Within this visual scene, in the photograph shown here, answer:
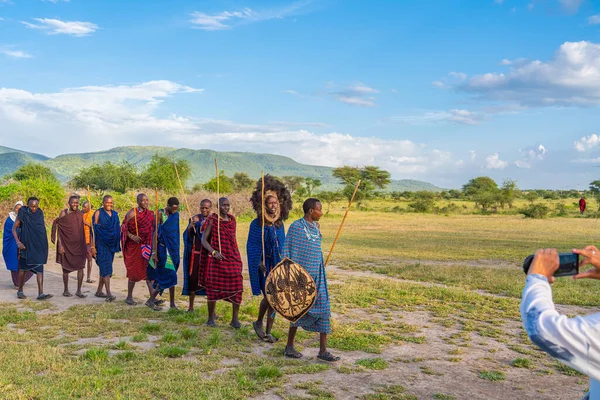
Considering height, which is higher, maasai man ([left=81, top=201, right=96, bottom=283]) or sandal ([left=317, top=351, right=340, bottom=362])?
maasai man ([left=81, top=201, right=96, bottom=283])

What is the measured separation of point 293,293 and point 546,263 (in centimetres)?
402

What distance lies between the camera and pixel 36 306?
27.5 ft

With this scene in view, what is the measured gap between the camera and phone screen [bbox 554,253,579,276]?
1849 millimetres

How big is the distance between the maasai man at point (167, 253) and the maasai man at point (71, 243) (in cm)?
169

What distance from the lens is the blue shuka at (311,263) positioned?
5.76m

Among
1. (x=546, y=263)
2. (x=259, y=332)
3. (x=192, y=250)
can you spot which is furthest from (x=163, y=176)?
(x=546, y=263)

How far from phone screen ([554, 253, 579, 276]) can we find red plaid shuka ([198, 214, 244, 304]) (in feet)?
18.5

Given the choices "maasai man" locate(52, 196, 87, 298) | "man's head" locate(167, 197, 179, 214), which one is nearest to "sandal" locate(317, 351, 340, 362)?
"man's head" locate(167, 197, 179, 214)

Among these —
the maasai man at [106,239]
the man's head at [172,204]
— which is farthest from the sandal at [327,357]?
the maasai man at [106,239]

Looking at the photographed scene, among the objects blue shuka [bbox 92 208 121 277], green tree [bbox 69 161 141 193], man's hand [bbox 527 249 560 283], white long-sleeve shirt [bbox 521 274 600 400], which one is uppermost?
green tree [bbox 69 161 141 193]

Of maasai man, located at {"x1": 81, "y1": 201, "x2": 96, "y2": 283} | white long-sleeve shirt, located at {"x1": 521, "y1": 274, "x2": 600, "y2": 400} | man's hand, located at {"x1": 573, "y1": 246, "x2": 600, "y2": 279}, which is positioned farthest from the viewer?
maasai man, located at {"x1": 81, "y1": 201, "x2": 96, "y2": 283}

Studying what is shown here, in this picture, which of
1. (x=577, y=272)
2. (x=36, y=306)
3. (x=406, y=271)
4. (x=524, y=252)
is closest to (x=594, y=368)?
(x=577, y=272)

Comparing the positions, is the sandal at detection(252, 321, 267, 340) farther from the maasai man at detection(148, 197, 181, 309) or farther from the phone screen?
the phone screen

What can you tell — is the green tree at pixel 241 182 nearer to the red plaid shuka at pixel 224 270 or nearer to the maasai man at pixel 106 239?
the maasai man at pixel 106 239
